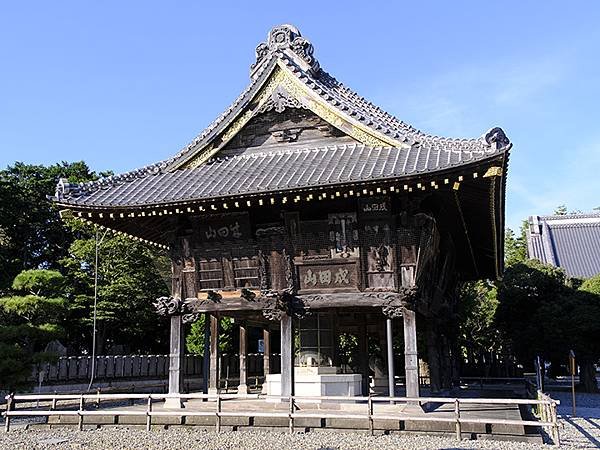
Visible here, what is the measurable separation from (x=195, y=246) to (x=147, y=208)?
1.80 meters

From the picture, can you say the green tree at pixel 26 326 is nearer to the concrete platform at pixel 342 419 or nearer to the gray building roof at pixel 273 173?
the concrete platform at pixel 342 419

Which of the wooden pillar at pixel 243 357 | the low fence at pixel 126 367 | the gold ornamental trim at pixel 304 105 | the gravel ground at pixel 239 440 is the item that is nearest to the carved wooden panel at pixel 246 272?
the gold ornamental trim at pixel 304 105

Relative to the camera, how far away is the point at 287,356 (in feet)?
46.2

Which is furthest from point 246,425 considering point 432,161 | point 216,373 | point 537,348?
point 537,348

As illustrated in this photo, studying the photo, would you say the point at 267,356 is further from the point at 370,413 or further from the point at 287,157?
the point at 370,413

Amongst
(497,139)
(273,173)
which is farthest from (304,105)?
(497,139)

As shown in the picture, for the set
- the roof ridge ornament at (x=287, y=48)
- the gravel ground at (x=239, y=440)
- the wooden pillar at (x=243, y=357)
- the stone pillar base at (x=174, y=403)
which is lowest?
the gravel ground at (x=239, y=440)

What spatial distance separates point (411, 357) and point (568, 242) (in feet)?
126

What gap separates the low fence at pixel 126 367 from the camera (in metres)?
28.9

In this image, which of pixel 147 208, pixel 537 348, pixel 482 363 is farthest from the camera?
pixel 482 363

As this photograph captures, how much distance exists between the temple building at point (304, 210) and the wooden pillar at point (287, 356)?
0.03 m

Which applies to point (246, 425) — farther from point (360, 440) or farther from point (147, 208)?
point (147, 208)

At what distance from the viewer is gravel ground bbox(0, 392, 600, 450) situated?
10.8 m

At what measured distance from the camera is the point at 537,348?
28.3m
